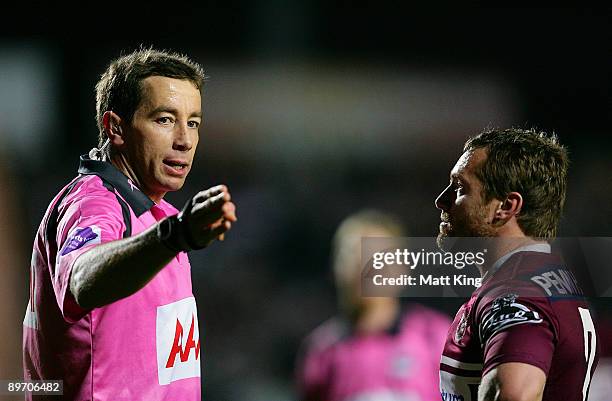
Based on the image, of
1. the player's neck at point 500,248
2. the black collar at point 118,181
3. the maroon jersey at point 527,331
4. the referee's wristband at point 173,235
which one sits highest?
the black collar at point 118,181

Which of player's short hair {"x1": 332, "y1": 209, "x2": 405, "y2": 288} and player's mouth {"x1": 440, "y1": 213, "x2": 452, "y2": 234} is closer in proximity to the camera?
player's mouth {"x1": 440, "y1": 213, "x2": 452, "y2": 234}

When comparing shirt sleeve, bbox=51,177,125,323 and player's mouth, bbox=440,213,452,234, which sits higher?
player's mouth, bbox=440,213,452,234

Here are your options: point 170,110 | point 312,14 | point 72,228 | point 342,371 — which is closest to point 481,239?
point 170,110

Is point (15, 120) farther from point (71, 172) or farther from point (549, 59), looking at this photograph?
point (549, 59)

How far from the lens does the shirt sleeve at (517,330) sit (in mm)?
1021

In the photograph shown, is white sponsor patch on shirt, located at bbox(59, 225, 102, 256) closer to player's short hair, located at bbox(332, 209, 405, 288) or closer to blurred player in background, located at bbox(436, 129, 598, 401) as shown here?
blurred player in background, located at bbox(436, 129, 598, 401)

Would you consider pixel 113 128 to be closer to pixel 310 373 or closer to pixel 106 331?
pixel 106 331

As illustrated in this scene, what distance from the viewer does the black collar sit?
1.21 m

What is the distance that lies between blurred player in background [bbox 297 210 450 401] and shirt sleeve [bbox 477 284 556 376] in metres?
1.08

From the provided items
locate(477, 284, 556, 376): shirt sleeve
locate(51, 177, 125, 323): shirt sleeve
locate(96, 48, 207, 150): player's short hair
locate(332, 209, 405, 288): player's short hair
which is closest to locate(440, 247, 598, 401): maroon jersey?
locate(477, 284, 556, 376): shirt sleeve

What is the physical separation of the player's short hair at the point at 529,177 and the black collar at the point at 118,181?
61 centimetres

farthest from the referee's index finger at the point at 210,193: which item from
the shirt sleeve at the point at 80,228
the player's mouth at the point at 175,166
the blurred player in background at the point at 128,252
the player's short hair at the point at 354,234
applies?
the player's short hair at the point at 354,234

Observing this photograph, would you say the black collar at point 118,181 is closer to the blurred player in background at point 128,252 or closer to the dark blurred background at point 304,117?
the blurred player in background at point 128,252

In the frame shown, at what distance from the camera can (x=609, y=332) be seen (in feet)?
7.11
